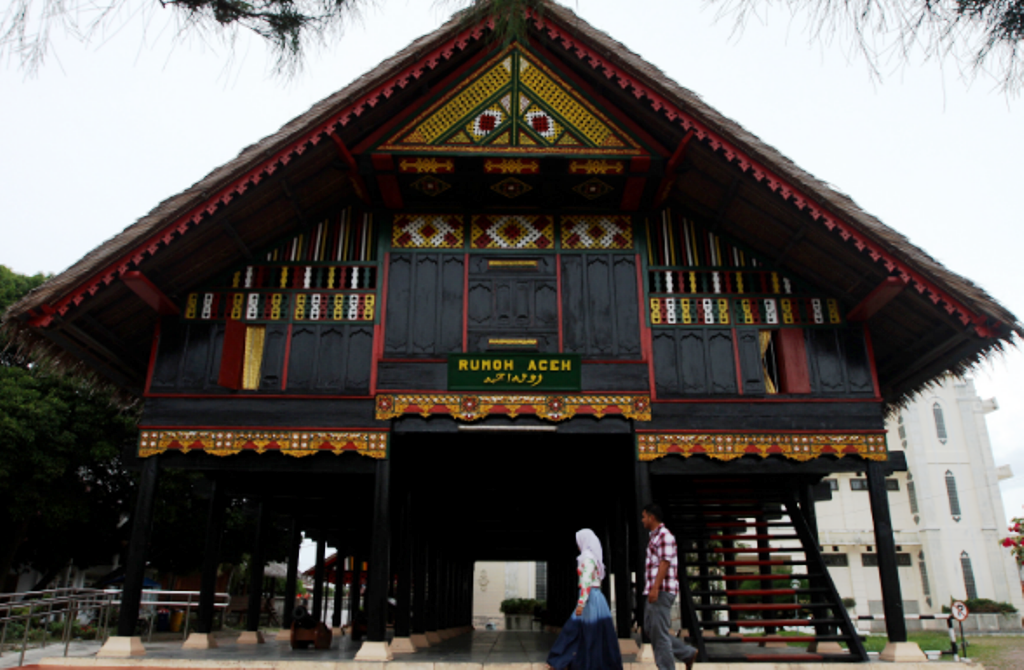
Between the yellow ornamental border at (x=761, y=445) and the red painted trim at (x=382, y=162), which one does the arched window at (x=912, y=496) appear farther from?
the red painted trim at (x=382, y=162)

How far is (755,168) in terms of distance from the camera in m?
9.76

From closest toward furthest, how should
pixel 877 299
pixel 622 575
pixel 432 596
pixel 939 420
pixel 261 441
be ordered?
pixel 877 299
pixel 261 441
pixel 622 575
pixel 432 596
pixel 939 420

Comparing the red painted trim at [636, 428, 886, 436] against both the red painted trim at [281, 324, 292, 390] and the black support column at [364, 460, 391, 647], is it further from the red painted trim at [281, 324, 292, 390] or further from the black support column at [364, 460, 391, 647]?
the red painted trim at [281, 324, 292, 390]

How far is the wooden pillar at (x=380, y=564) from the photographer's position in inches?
367

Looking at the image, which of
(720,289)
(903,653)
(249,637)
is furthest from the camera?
(249,637)

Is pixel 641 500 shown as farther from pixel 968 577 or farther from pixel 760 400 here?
pixel 968 577

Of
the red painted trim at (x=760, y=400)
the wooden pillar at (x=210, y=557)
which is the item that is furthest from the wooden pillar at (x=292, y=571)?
the red painted trim at (x=760, y=400)

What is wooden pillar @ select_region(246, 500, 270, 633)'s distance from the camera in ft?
44.3

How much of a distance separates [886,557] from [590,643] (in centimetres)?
514

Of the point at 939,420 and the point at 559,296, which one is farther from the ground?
the point at 939,420

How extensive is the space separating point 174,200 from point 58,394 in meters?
14.0

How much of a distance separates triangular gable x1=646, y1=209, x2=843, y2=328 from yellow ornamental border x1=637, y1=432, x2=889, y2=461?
1.62 meters

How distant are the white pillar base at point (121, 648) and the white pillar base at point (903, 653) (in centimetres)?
922

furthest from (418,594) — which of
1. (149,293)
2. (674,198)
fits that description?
(674,198)
